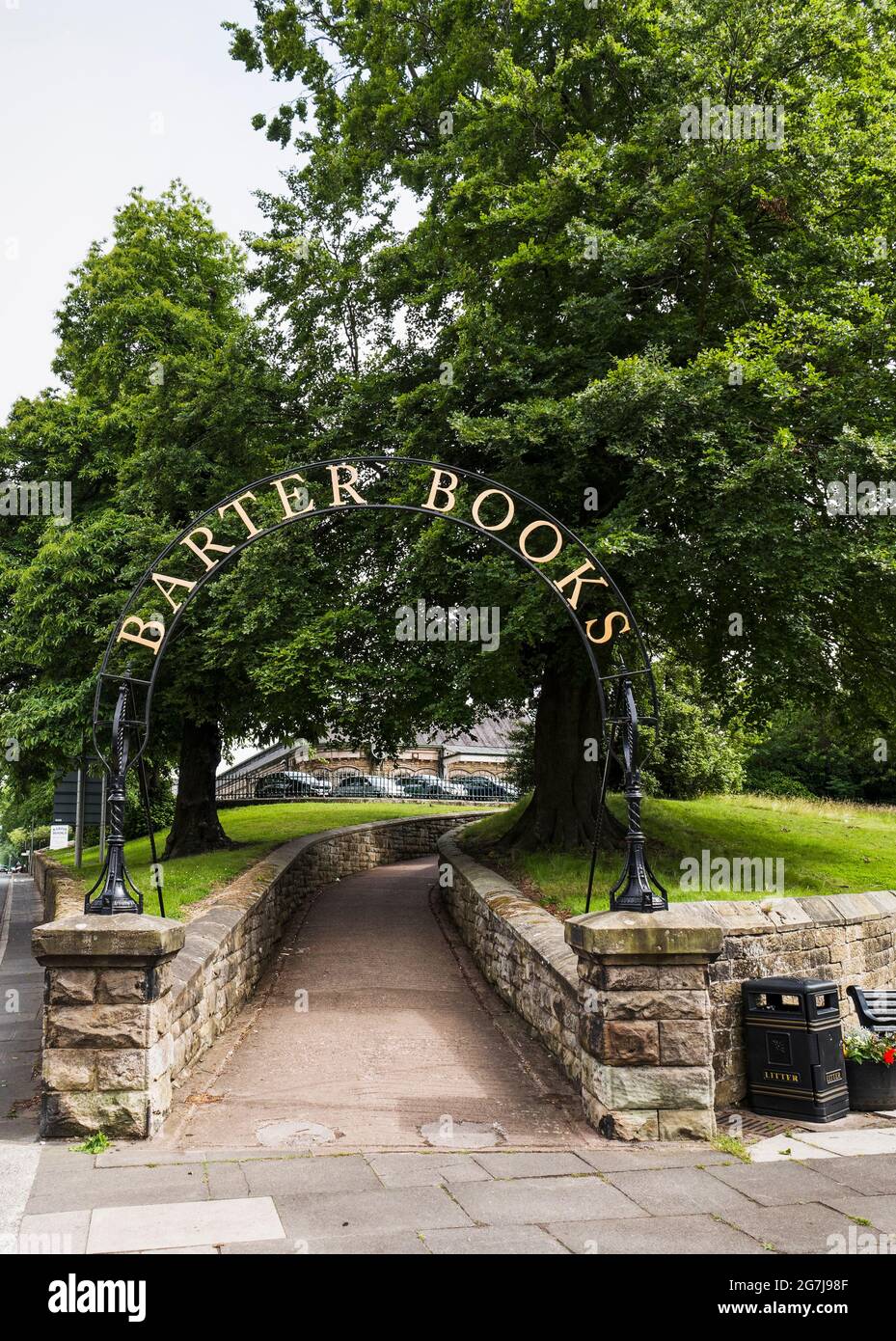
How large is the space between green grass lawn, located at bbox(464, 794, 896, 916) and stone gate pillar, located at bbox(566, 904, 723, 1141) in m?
4.67

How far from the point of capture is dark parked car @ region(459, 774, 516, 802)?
3609cm

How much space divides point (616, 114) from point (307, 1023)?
13.6 meters

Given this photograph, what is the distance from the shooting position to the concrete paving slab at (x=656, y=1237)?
4.66 meters

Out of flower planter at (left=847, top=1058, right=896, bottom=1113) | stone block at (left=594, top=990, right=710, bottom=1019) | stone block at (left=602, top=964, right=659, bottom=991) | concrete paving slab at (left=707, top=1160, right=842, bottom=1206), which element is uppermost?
stone block at (left=602, top=964, right=659, bottom=991)

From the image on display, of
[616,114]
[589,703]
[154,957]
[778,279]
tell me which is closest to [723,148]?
[778,279]

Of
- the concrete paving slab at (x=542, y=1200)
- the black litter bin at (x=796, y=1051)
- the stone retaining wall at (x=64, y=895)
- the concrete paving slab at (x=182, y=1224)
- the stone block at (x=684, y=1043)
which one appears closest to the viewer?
the concrete paving slab at (x=182, y=1224)

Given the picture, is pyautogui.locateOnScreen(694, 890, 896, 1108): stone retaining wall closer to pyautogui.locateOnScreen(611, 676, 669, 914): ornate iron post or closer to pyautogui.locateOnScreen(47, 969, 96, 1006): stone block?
pyautogui.locateOnScreen(611, 676, 669, 914): ornate iron post

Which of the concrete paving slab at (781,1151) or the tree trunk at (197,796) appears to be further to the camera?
the tree trunk at (197,796)

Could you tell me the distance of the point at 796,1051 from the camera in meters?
7.88

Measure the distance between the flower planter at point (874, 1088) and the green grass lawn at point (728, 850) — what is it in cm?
374

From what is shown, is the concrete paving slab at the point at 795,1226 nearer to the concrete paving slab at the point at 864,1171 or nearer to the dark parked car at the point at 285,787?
the concrete paving slab at the point at 864,1171

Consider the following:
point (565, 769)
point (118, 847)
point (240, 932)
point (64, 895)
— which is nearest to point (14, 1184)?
point (118, 847)

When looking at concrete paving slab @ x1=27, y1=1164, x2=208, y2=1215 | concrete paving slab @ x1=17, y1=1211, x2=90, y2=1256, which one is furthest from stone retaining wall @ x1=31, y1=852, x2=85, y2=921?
concrete paving slab @ x1=17, y1=1211, x2=90, y2=1256

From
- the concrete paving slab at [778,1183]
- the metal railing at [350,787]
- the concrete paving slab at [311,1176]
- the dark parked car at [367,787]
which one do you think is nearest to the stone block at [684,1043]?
the concrete paving slab at [778,1183]
